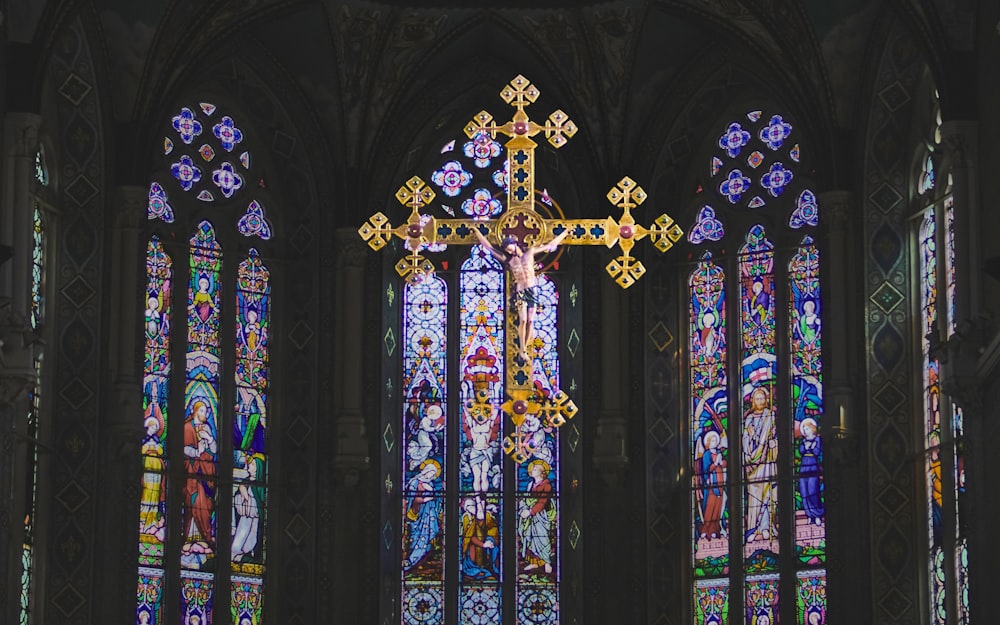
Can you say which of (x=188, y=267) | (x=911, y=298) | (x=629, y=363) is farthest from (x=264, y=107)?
(x=911, y=298)

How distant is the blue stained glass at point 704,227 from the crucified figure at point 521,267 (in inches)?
257

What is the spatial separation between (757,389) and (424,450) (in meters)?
4.01

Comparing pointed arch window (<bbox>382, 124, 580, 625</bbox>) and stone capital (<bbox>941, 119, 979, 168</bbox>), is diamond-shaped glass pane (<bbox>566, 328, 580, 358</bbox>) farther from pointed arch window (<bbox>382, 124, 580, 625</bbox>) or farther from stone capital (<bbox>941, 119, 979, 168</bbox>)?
stone capital (<bbox>941, 119, 979, 168</bbox>)

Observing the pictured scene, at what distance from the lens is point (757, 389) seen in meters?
33.5

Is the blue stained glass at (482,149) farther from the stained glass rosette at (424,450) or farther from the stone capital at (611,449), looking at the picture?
the stone capital at (611,449)

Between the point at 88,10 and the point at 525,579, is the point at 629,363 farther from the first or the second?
the point at 88,10

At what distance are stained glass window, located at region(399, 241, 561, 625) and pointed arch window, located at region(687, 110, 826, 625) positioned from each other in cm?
177

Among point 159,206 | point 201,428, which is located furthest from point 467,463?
point 159,206

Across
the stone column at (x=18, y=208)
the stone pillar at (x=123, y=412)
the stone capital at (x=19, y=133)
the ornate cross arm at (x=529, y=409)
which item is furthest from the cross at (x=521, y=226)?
the stone pillar at (x=123, y=412)

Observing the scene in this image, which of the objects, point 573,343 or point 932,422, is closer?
point 932,422

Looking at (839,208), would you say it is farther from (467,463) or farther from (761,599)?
(467,463)

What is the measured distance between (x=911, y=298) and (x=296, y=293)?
7.32 meters

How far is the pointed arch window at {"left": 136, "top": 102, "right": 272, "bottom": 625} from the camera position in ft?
107

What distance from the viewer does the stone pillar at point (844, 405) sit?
31.6 meters
